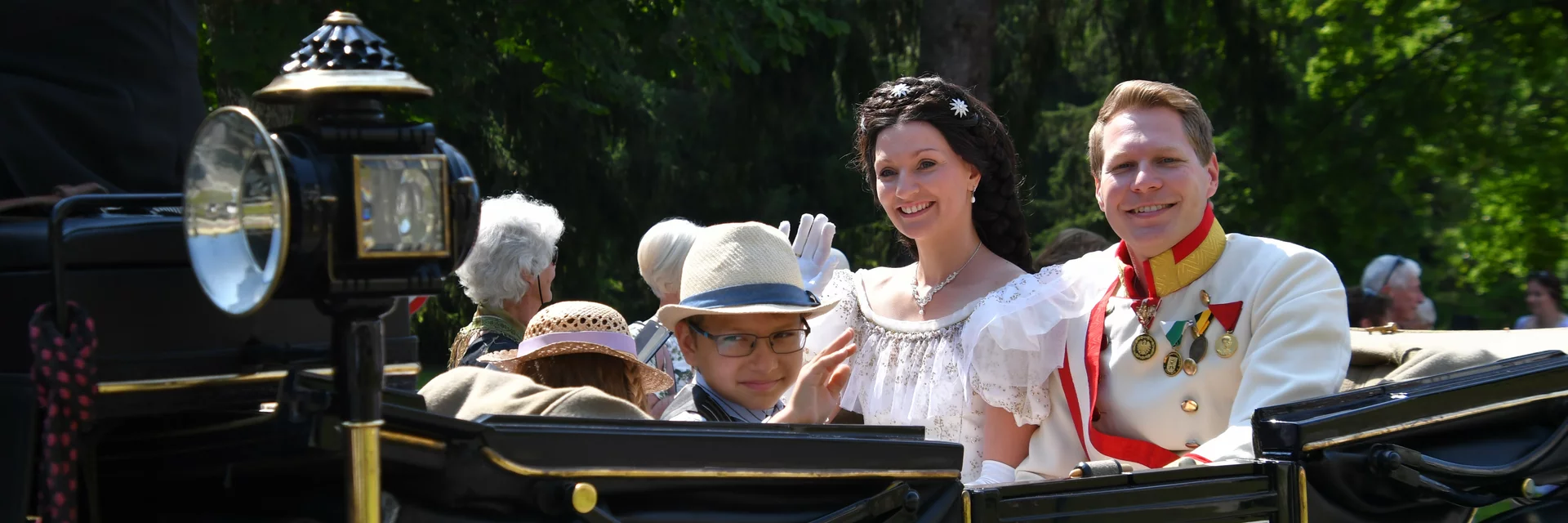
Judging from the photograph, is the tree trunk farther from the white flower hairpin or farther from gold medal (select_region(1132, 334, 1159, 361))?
gold medal (select_region(1132, 334, 1159, 361))

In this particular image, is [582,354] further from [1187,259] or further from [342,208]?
[342,208]

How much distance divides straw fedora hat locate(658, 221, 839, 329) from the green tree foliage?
574cm

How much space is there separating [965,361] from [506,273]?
5.79 feet

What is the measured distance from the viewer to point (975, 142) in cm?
327

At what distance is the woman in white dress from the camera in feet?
9.94

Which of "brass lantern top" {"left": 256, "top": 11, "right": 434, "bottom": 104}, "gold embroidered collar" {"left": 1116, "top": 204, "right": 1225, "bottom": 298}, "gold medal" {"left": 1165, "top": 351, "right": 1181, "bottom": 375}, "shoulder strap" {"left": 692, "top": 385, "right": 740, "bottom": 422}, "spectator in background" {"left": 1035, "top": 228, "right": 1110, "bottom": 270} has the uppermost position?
"brass lantern top" {"left": 256, "top": 11, "right": 434, "bottom": 104}

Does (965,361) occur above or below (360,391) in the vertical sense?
below

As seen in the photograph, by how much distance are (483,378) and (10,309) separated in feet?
2.37

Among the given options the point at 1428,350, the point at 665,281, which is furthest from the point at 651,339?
→ the point at 1428,350

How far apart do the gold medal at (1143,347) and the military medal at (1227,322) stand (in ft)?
0.44

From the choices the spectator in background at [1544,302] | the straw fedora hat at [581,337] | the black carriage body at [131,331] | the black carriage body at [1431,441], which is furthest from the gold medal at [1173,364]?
the spectator in background at [1544,302]

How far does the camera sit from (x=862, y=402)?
3295 millimetres

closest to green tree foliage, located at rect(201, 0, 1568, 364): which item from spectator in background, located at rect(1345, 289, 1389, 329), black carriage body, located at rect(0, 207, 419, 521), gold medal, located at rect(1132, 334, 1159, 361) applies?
spectator in background, located at rect(1345, 289, 1389, 329)

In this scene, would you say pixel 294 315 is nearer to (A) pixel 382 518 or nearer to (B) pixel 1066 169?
(A) pixel 382 518
